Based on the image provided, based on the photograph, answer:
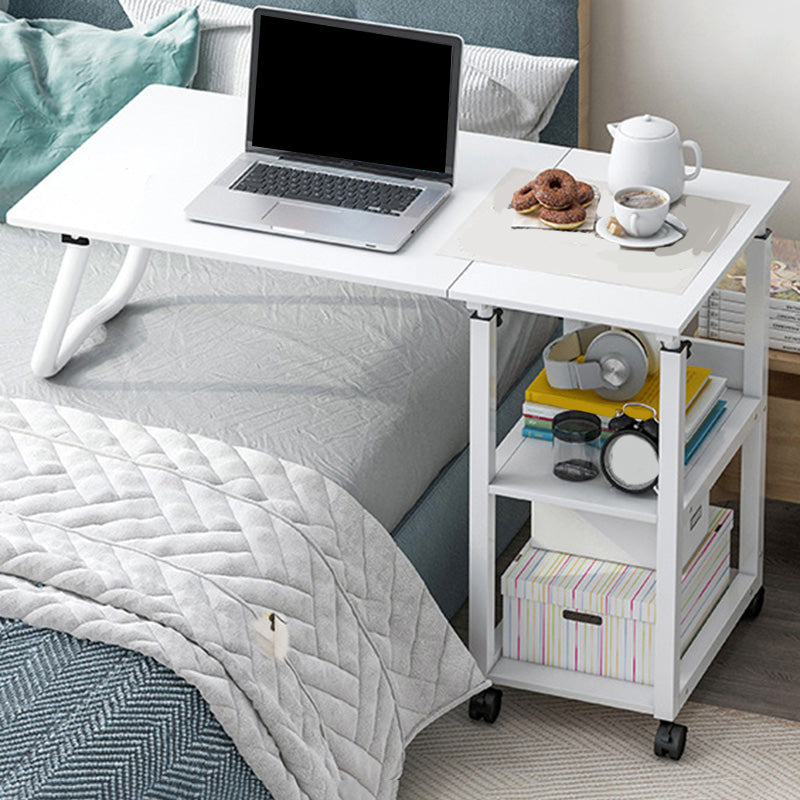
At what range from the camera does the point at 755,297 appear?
250 centimetres

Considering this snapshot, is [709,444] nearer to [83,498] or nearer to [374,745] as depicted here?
[374,745]

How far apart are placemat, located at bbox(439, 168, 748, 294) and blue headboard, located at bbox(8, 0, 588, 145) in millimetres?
572

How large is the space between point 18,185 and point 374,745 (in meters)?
1.28

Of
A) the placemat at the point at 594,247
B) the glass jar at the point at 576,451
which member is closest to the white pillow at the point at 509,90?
the placemat at the point at 594,247

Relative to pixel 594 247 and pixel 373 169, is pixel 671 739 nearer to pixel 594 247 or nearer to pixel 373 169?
pixel 594 247

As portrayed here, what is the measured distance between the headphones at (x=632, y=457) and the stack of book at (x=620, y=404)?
7 centimetres

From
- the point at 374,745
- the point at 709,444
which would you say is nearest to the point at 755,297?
the point at 709,444

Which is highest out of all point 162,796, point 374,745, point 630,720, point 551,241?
point 551,241

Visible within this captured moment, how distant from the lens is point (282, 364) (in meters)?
2.59

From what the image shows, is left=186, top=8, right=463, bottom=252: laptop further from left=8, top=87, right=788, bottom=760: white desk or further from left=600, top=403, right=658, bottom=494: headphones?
left=600, top=403, right=658, bottom=494: headphones

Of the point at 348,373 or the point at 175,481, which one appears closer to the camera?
the point at 175,481

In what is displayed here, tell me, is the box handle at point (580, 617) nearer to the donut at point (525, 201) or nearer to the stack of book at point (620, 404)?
the stack of book at point (620, 404)

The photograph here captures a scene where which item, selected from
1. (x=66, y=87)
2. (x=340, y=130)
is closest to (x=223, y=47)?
(x=66, y=87)

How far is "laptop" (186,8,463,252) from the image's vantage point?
2391mm
